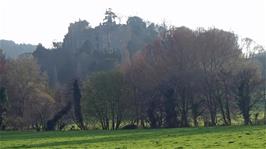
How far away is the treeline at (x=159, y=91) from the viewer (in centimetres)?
7238

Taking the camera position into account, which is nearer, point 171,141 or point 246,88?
point 171,141

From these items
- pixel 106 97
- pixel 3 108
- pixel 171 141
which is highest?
pixel 106 97

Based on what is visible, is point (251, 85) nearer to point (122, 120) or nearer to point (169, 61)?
point (169, 61)

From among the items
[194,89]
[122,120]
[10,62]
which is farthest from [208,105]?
[10,62]

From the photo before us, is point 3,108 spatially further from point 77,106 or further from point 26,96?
point 77,106

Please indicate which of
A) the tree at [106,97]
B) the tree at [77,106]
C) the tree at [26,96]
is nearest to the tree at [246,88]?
the tree at [106,97]

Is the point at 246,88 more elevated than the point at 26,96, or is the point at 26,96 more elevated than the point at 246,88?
the point at 26,96

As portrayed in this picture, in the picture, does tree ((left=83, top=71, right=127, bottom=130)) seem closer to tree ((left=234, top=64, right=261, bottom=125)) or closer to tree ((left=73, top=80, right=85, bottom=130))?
tree ((left=73, top=80, right=85, bottom=130))

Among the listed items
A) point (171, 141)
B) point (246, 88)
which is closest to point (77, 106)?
point (246, 88)

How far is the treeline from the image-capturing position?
7238 cm

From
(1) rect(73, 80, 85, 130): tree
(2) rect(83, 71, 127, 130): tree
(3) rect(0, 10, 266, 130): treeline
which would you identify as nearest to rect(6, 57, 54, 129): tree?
(3) rect(0, 10, 266, 130): treeline

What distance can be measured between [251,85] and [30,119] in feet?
114

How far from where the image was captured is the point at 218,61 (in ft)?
242

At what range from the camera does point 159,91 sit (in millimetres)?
75500
